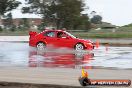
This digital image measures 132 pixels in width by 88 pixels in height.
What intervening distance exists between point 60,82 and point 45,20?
6534 centimetres

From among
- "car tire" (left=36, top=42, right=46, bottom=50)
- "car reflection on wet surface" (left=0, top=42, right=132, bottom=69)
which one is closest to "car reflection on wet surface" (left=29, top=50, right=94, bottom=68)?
"car reflection on wet surface" (left=0, top=42, right=132, bottom=69)

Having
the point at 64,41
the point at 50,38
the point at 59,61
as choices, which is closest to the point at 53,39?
the point at 50,38

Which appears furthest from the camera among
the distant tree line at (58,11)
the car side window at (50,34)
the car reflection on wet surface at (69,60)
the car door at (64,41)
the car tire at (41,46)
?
the distant tree line at (58,11)

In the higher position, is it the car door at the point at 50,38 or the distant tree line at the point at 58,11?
the distant tree line at the point at 58,11

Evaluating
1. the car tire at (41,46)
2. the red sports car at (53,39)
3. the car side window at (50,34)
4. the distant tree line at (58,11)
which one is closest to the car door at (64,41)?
the red sports car at (53,39)

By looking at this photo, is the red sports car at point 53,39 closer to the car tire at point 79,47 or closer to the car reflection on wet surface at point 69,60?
the car tire at point 79,47

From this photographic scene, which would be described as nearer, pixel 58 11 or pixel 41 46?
pixel 41 46

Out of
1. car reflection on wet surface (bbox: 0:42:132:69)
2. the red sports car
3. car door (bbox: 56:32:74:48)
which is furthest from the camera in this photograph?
the red sports car

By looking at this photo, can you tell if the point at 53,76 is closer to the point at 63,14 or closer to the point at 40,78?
the point at 40,78

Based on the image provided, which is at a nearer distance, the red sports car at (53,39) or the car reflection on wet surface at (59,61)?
the car reflection on wet surface at (59,61)

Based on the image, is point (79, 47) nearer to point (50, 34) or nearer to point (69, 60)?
point (50, 34)

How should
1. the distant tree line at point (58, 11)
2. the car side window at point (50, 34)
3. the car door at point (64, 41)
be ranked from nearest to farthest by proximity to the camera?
the car door at point (64, 41)
the car side window at point (50, 34)
the distant tree line at point (58, 11)

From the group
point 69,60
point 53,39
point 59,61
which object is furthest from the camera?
point 53,39

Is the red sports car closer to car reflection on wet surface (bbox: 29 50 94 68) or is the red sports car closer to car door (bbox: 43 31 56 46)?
car door (bbox: 43 31 56 46)
